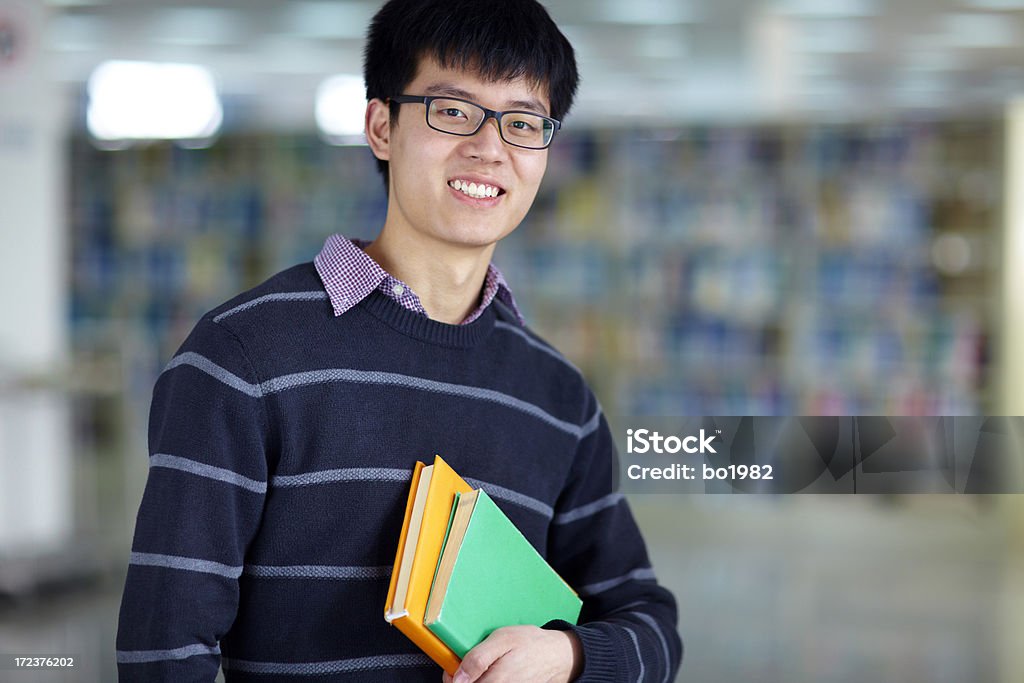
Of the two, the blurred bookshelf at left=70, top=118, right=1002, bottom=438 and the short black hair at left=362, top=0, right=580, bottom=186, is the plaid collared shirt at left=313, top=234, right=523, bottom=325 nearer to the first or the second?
the short black hair at left=362, top=0, right=580, bottom=186

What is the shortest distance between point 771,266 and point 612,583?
15.7 feet

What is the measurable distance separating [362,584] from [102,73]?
6474mm

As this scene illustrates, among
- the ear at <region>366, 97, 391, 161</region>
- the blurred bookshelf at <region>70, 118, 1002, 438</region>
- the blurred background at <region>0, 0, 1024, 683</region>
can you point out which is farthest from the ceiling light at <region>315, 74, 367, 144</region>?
the ear at <region>366, 97, 391, 161</region>

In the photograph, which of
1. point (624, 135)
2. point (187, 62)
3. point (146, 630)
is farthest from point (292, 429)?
point (187, 62)

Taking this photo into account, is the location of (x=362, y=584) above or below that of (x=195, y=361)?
below

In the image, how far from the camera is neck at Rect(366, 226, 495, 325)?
126cm

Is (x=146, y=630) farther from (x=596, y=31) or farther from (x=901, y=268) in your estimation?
(x=901, y=268)

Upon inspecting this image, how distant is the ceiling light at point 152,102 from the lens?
670 centimetres

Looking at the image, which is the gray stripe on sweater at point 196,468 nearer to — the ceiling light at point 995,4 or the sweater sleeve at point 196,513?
the sweater sleeve at point 196,513

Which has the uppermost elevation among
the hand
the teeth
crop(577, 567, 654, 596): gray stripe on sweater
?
the teeth

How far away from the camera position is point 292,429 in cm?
113

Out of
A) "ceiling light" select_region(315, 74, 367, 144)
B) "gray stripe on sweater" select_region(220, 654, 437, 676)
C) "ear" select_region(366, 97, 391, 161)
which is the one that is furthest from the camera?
"ceiling light" select_region(315, 74, 367, 144)

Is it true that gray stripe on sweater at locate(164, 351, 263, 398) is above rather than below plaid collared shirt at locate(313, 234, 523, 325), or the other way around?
below

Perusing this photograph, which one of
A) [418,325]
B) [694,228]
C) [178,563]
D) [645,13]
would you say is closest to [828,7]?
[645,13]
